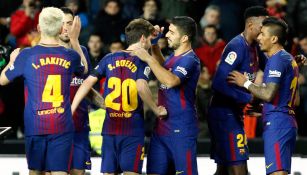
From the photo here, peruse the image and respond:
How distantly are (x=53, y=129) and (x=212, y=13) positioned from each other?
248 inches

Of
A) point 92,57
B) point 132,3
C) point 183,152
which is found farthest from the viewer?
point 132,3

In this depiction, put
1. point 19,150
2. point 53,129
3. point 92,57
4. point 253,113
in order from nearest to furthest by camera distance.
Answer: point 53,129, point 253,113, point 19,150, point 92,57

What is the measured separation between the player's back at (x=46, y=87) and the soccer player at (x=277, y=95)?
2023 mm

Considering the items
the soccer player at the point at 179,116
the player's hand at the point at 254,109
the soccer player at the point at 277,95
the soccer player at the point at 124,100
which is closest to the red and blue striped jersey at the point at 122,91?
the soccer player at the point at 124,100

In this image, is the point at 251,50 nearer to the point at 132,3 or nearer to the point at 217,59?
the point at 217,59

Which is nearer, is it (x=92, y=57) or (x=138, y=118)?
(x=138, y=118)

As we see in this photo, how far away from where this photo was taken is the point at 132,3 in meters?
16.1

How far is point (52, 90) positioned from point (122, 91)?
3.37ft

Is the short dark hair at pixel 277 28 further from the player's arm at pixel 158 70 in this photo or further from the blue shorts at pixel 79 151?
the blue shorts at pixel 79 151

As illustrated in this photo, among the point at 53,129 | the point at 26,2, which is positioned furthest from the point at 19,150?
the point at 53,129

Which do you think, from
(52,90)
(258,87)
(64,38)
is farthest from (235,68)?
(52,90)

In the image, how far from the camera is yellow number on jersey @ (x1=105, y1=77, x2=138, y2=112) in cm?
1070

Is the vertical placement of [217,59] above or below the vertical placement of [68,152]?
above

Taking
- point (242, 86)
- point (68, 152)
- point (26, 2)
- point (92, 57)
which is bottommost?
point (68, 152)
